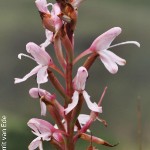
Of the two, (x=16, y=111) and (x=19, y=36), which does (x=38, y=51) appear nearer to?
(x=16, y=111)

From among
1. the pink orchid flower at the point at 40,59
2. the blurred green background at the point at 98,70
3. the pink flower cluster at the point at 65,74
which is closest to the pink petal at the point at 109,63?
the pink flower cluster at the point at 65,74

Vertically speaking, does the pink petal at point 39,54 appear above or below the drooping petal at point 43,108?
above

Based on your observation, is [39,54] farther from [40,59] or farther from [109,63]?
[109,63]

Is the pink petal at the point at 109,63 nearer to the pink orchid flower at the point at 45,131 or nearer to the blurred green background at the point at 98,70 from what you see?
the pink orchid flower at the point at 45,131

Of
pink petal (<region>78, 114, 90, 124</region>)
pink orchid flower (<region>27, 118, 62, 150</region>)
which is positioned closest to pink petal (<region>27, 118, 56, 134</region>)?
pink orchid flower (<region>27, 118, 62, 150</region>)

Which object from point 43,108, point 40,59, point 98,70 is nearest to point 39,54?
point 40,59

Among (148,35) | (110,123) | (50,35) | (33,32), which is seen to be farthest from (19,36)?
(50,35)
